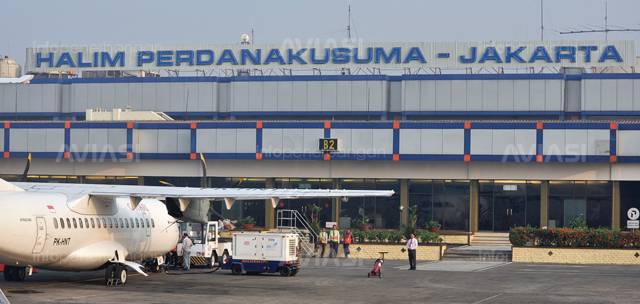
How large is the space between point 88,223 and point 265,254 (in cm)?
848

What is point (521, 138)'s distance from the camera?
65.1 m

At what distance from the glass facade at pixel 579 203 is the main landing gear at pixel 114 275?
36.8 metres

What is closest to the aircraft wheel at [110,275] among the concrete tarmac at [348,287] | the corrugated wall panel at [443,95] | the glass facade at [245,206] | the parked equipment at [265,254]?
the concrete tarmac at [348,287]

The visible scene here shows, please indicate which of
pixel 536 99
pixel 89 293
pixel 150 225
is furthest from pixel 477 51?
pixel 89 293

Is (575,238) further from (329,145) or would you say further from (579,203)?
(329,145)

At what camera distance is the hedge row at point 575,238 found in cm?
5216

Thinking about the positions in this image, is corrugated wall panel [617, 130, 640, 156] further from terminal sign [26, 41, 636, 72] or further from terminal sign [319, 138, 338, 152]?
terminal sign [319, 138, 338, 152]

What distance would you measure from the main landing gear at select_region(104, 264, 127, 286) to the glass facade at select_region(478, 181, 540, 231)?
35.4m

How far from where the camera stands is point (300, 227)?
67188 mm

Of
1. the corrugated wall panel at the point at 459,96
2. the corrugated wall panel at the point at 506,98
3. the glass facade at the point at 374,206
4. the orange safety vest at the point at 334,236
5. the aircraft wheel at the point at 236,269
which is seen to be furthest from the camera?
the corrugated wall panel at the point at 459,96

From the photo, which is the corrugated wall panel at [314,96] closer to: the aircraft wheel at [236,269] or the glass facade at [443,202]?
the glass facade at [443,202]

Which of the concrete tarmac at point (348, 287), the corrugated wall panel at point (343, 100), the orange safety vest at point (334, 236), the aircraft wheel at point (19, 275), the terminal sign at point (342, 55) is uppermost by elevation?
the terminal sign at point (342, 55)

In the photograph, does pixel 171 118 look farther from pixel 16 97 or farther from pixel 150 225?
pixel 150 225

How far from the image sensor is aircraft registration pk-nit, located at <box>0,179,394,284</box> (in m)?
31.1
